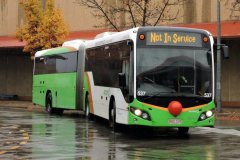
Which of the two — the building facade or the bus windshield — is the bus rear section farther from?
the bus windshield

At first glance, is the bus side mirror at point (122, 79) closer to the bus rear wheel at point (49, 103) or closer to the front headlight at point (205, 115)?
the front headlight at point (205, 115)

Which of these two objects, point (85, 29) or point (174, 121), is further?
point (85, 29)

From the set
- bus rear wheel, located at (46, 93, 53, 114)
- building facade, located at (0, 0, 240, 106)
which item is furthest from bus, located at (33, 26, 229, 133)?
building facade, located at (0, 0, 240, 106)

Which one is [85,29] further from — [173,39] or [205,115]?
[205,115]

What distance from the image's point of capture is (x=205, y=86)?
56.2 ft

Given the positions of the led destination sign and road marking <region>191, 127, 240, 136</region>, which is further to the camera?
road marking <region>191, 127, 240, 136</region>

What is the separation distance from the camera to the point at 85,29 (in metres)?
43.2

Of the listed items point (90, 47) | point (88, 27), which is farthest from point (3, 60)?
point (90, 47)

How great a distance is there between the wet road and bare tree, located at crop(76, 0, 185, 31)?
11934mm

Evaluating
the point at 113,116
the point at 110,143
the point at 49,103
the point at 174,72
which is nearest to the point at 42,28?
the point at 49,103

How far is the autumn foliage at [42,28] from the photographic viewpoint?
3938 cm

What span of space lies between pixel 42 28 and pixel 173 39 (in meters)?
23.4

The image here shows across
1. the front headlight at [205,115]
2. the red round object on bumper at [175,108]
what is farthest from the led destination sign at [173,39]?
the front headlight at [205,115]

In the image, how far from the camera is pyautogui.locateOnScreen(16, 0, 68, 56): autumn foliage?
39375mm
